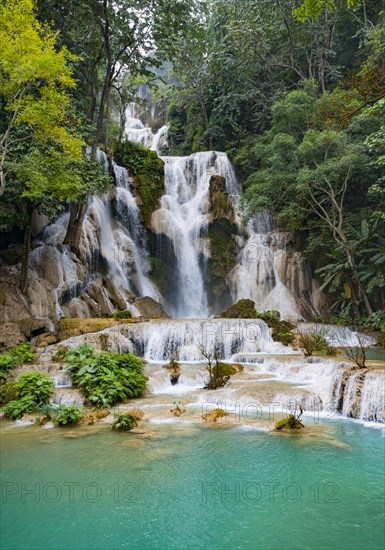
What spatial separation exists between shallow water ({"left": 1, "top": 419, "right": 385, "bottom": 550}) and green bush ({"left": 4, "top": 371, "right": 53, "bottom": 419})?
2.97ft

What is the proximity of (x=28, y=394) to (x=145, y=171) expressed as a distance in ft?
53.1

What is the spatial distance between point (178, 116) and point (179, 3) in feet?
47.3

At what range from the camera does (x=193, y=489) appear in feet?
16.3

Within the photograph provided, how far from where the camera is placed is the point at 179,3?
17797 mm

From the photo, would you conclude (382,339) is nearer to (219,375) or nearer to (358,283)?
(358,283)

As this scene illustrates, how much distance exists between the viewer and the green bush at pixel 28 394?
26.2 feet

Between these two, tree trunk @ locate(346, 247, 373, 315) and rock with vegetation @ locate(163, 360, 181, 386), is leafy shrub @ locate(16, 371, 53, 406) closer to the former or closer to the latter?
rock with vegetation @ locate(163, 360, 181, 386)

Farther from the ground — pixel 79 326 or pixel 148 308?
pixel 148 308

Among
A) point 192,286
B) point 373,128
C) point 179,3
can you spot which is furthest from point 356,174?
point 179,3

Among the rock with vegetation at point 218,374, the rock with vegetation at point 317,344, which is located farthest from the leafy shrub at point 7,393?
the rock with vegetation at point 317,344

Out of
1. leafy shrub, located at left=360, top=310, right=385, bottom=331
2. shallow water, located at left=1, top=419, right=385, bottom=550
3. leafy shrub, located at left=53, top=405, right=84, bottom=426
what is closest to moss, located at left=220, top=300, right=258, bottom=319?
leafy shrub, located at left=360, top=310, right=385, bottom=331

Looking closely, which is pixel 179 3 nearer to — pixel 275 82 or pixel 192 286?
pixel 275 82

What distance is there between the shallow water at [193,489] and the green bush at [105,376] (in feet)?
5.21

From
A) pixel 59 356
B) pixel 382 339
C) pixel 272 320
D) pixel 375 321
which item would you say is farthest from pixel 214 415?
pixel 375 321
